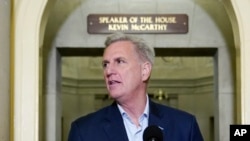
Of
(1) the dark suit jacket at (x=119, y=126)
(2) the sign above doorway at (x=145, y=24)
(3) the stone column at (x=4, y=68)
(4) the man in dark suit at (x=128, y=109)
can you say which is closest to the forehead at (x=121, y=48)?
(4) the man in dark suit at (x=128, y=109)

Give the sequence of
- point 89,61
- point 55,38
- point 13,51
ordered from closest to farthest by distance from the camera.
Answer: point 13,51
point 55,38
point 89,61

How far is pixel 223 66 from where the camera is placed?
6051 millimetres

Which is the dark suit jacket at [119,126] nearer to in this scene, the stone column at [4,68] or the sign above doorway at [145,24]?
the stone column at [4,68]

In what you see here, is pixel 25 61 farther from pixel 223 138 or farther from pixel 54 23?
pixel 223 138

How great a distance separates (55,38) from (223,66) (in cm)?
190

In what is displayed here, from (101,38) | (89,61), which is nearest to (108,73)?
(101,38)

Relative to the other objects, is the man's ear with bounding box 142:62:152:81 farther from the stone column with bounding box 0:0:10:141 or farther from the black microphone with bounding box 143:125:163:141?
the stone column with bounding box 0:0:10:141

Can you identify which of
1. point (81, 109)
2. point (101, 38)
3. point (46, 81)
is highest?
point (101, 38)

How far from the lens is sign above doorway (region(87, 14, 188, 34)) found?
234 inches

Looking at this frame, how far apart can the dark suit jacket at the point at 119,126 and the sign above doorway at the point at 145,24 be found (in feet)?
10.6

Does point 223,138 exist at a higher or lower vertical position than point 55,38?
lower

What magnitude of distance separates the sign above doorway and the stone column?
174cm

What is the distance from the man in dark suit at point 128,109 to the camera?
2.55 meters

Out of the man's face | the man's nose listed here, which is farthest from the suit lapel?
the man's nose
